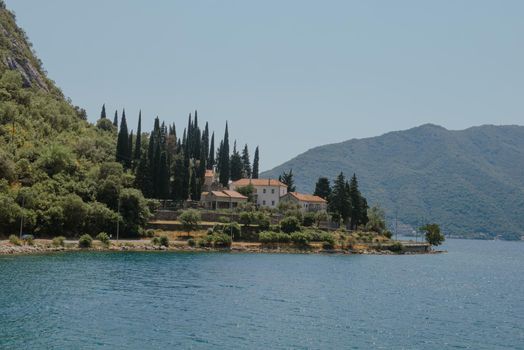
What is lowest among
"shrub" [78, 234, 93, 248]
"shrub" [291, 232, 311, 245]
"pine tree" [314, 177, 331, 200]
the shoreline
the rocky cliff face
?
the shoreline

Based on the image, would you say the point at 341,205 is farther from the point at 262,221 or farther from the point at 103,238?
the point at 103,238

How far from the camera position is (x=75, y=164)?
3903 inches

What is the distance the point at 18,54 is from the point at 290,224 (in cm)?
8490

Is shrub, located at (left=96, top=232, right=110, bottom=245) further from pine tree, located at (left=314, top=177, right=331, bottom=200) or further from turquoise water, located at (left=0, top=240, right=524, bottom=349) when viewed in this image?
pine tree, located at (left=314, top=177, right=331, bottom=200)

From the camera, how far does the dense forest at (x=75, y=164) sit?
83.6 meters

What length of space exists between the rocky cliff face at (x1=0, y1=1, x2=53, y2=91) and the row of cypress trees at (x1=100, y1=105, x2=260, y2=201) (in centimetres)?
3095

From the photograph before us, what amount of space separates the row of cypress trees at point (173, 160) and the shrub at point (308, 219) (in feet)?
A: 68.5

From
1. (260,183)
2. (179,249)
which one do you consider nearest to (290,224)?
(179,249)

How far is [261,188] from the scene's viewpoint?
12275cm

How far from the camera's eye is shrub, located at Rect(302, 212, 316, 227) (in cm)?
10644

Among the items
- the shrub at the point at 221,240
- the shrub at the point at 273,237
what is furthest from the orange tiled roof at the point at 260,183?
the shrub at the point at 221,240

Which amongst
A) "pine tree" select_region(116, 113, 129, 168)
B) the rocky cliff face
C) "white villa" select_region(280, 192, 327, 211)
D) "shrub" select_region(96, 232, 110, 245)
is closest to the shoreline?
"shrub" select_region(96, 232, 110, 245)

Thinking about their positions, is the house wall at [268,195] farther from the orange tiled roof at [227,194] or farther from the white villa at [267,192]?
the orange tiled roof at [227,194]

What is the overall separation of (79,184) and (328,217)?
151ft
